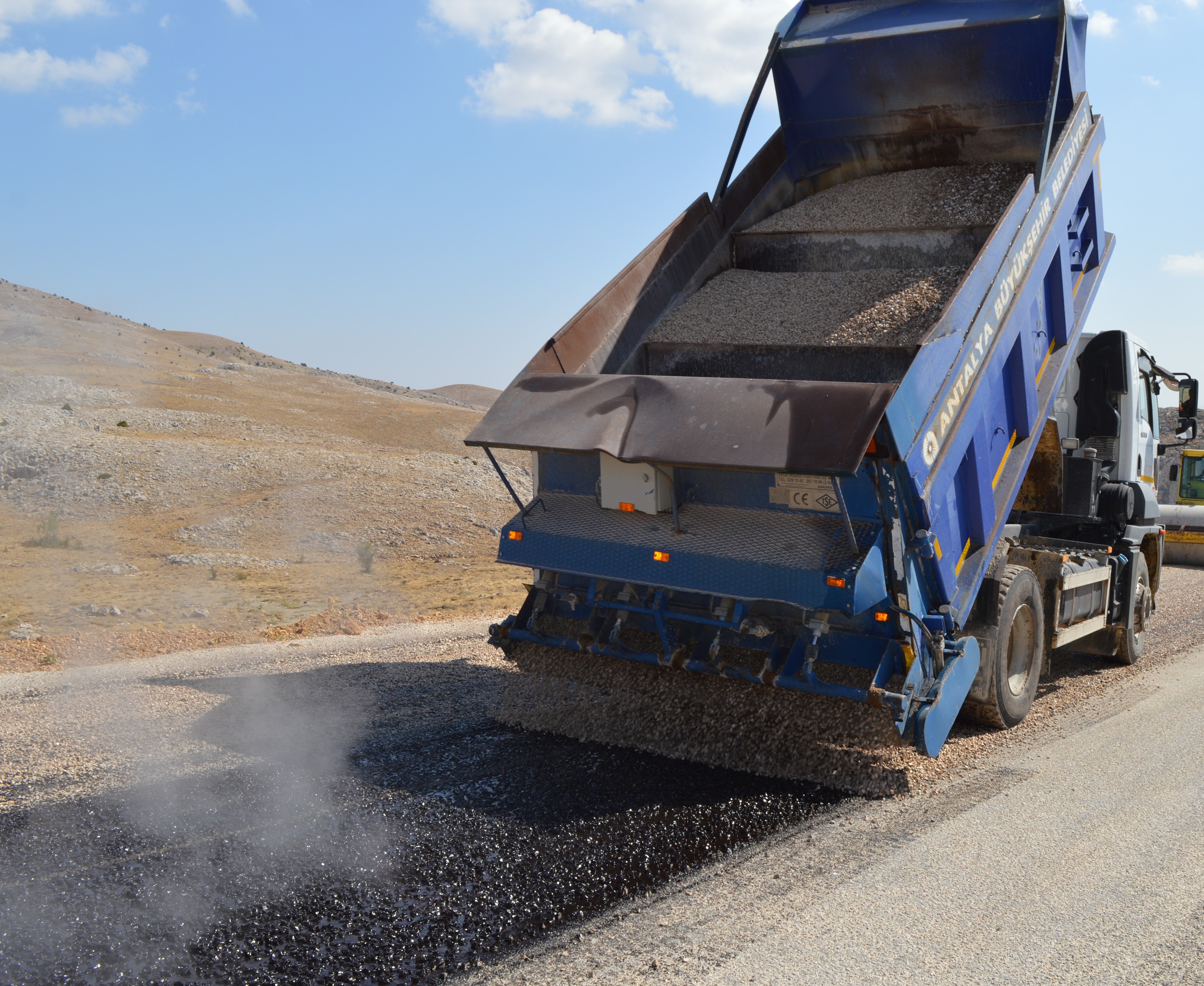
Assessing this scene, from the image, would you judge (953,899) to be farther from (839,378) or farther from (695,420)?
(839,378)

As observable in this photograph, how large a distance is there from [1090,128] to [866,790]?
5098 mm

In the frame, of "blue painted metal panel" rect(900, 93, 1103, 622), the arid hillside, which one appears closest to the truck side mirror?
"blue painted metal panel" rect(900, 93, 1103, 622)

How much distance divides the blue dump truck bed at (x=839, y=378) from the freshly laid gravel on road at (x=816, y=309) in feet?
0.08

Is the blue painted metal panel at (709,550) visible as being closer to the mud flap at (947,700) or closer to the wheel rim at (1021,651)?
the mud flap at (947,700)

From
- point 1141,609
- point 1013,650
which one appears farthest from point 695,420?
point 1141,609

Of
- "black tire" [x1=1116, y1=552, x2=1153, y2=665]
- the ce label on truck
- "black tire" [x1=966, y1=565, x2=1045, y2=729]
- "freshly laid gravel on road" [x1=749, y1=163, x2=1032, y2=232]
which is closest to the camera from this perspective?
the ce label on truck

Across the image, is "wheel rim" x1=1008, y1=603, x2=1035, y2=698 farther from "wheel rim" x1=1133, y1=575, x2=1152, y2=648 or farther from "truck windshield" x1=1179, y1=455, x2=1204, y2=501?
"truck windshield" x1=1179, y1=455, x2=1204, y2=501

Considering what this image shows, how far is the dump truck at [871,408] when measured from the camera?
15.9 ft

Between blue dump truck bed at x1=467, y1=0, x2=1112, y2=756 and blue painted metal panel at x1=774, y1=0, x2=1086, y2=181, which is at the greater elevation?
blue painted metal panel at x1=774, y1=0, x2=1086, y2=181

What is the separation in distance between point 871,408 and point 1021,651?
2.88m

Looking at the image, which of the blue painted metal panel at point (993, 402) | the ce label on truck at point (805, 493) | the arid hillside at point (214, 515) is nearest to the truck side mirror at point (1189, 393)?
the blue painted metal panel at point (993, 402)

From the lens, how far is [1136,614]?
844 centimetres

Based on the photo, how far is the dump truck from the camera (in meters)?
4.85

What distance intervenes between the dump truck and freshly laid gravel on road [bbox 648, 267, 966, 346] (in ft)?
0.09
